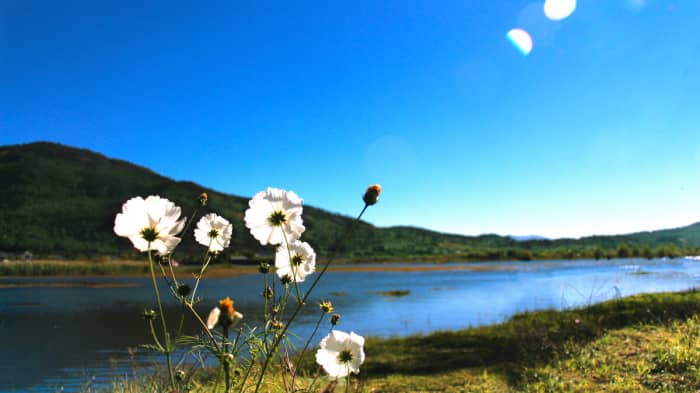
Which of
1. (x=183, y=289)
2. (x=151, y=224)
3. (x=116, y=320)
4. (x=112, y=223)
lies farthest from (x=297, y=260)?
(x=112, y=223)

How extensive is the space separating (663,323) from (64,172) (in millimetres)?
122735

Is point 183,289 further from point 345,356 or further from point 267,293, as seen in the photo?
point 345,356

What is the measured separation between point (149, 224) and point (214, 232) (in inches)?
19.7

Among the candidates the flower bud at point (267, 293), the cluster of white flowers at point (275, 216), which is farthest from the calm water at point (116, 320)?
the cluster of white flowers at point (275, 216)

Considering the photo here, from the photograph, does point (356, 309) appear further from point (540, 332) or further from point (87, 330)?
point (540, 332)

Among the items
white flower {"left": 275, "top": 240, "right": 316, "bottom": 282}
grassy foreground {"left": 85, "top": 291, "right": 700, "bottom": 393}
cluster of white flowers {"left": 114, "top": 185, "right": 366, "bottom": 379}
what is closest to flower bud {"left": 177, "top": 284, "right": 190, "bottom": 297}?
cluster of white flowers {"left": 114, "top": 185, "right": 366, "bottom": 379}

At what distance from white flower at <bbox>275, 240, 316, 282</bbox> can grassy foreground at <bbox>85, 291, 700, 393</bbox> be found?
1.30 meters

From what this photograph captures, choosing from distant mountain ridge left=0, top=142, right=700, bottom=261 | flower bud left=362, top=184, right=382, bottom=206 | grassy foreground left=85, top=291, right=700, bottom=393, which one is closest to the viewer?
flower bud left=362, top=184, right=382, bottom=206

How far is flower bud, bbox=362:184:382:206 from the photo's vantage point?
4.10ft

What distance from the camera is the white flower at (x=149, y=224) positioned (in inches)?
50.3

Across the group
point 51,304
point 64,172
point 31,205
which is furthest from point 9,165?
point 51,304

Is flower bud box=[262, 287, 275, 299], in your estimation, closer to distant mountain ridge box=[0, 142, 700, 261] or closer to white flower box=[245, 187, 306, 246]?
white flower box=[245, 187, 306, 246]

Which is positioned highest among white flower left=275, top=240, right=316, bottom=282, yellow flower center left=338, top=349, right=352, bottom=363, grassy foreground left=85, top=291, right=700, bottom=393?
white flower left=275, top=240, right=316, bottom=282

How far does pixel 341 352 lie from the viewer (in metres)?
1.70
